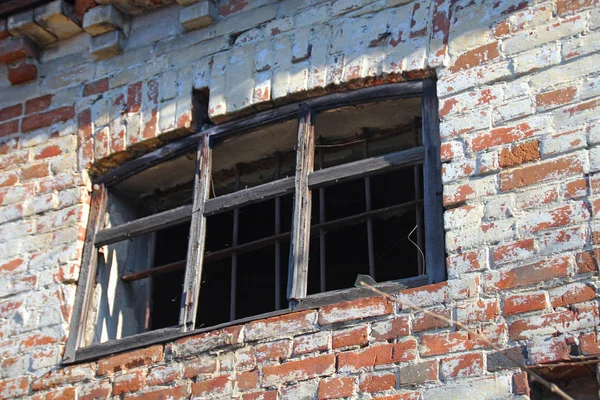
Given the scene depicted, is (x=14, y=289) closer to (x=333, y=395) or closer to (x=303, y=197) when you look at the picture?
(x=303, y=197)

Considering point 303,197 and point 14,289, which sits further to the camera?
point 14,289

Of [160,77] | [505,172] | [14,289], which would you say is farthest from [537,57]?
[14,289]

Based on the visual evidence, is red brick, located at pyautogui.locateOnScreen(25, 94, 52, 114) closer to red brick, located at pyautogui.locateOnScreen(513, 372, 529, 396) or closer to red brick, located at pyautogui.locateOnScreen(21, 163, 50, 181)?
red brick, located at pyautogui.locateOnScreen(21, 163, 50, 181)

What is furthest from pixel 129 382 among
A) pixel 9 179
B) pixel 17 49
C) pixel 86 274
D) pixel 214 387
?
pixel 17 49

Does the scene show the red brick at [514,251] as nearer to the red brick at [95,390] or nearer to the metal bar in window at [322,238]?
the metal bar in window at [322,238]

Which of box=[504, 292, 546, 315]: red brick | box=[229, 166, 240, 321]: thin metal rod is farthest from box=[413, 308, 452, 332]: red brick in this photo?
box=[229, 166, 240, 321]: thin metal rod

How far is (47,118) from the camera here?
5977 millimetres

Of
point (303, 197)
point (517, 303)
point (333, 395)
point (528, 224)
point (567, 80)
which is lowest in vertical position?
point (333, 395)

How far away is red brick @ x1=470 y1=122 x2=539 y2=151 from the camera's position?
456cm

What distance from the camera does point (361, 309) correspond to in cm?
454

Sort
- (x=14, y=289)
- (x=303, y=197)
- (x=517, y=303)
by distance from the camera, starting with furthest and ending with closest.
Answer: (x=14, y=289)
(x=303, y=197)
(x=517, y=303)

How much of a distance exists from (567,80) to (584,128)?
27 cm

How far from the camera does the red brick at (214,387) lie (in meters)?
4.66

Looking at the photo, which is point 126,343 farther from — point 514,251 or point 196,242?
point 514,251
